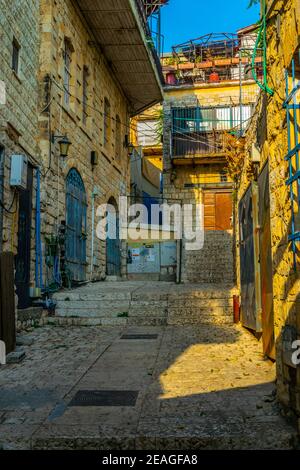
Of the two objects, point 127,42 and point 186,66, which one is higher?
point 186,66

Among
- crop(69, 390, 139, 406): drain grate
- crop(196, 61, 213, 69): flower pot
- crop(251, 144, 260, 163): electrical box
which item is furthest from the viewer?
crop(196, 61, 213, 69): flower pot

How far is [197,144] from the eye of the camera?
20547mm

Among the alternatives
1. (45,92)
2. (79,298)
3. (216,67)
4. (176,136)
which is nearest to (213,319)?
(79,298)

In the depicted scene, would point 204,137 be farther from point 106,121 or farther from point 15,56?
point 15,56

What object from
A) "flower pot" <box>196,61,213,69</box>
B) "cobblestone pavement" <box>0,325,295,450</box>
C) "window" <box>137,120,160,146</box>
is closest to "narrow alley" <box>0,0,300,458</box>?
"cobblestone pavement" <box>0,325,295,450</box>

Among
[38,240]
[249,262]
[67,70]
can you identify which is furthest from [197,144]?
[249,262]

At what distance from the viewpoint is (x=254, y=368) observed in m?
5.58

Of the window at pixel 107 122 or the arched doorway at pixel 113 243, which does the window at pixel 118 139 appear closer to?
the window at pixel 107 122

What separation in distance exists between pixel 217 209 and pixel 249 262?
1404 cm

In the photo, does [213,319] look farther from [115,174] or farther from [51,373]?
[115,174]

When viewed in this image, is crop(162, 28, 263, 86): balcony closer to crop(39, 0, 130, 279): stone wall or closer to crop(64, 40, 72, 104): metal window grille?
crop(39, 0, 130, 279): stone wall

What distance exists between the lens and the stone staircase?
8688 millimetres

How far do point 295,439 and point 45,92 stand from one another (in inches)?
338

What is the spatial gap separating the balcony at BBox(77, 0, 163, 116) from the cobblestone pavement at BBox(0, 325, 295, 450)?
9256mm
